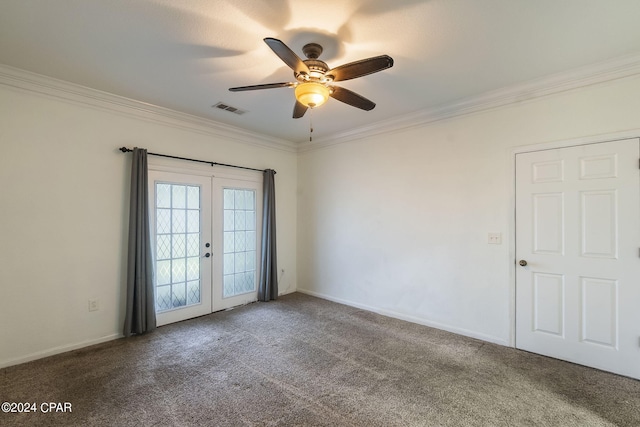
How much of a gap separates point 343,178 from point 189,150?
7.72 feet

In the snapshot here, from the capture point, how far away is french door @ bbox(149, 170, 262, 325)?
12.4 ft

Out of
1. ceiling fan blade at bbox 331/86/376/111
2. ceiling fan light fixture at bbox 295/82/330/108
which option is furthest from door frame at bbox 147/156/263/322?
ceiling fan blade at bbox 331/86/376/111

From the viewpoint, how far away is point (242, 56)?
2.50 metres

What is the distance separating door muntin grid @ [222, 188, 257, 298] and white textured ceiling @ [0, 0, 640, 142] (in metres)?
1.80

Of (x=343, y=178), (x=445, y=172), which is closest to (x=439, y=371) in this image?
(x=445, y=172)

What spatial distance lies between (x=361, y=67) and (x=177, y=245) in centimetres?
325

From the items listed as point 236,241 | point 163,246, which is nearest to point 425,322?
point 236,241

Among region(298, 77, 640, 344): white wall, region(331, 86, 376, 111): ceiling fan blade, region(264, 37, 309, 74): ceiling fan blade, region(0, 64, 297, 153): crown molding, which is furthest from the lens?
region(298, 77, 640, 344): white wall

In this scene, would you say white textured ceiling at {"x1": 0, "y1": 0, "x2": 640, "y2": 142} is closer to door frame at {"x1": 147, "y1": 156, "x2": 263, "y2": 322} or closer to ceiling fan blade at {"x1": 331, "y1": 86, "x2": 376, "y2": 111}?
ceiling fan blade at {"x1": 331, "y1": 86, "x2": 376, "y2": 111}

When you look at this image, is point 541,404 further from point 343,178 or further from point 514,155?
point 343,178

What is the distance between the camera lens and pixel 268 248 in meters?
4.85

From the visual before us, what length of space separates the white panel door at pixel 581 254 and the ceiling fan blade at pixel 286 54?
8.31ft

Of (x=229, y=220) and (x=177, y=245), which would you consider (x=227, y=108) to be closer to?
(x=229, y=220)

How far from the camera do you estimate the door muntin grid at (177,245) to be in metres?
3.75
